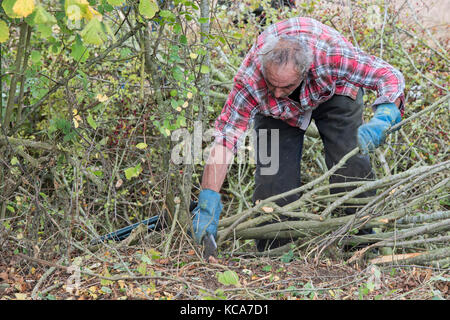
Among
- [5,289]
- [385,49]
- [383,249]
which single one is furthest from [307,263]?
[385,49]

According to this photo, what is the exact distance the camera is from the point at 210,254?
293 centimetres

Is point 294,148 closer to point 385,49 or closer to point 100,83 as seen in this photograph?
point 100,83

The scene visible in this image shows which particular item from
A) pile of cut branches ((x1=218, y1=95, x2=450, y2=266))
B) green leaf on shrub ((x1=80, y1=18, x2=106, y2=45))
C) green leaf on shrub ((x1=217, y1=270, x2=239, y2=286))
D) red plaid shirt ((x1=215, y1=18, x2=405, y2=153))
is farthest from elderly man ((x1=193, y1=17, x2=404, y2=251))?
green leaf on shrub ((x1=80, y1=18, x2=106, y2=45))

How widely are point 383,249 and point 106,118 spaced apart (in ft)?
7.40

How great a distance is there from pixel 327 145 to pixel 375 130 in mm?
607

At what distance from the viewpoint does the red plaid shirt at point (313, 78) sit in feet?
9.90

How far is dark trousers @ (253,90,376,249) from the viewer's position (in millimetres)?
3297

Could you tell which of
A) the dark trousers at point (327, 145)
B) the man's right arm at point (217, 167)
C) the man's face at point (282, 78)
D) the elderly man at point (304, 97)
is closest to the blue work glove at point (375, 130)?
the elderly man at point (304, 97)

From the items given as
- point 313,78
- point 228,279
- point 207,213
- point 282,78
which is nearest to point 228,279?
point 228,279

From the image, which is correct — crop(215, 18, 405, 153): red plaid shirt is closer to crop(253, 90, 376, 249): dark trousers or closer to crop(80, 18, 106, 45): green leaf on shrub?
crop(253, 90, 376, 249): dark trousers

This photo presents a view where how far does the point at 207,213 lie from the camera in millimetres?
2996

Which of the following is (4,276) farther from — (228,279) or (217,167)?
(217,167)

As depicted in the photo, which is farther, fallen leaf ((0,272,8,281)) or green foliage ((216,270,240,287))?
fallen leaf ((0,272,8,281))

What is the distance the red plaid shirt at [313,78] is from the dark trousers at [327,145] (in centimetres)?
15
